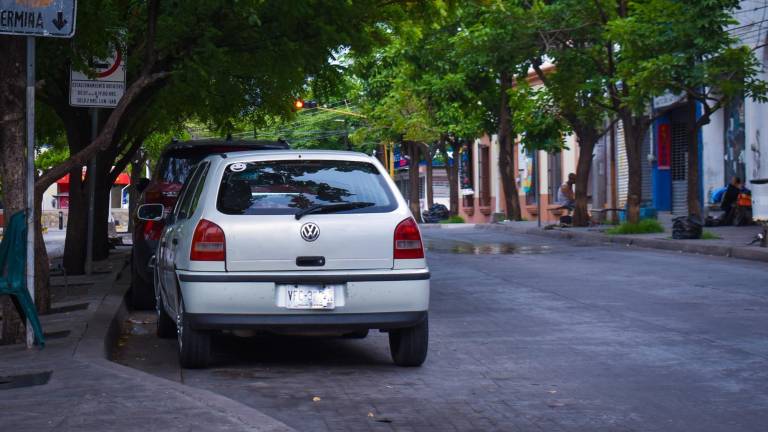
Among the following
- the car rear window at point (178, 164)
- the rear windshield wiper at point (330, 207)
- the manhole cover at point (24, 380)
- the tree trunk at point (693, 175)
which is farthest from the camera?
the tree trunk at point (693, 175)

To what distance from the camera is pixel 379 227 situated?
8258mm


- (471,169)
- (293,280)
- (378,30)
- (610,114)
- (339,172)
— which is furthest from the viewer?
(471,169)

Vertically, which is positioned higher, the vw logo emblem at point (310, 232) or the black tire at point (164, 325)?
the vw logo emblem at point (310, 232)

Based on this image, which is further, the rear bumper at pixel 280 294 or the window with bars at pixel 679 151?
the window with bars at pixel 679 151

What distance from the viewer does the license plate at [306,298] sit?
8.09m

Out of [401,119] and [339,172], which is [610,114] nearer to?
[401,119]

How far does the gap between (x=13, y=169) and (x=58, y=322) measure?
5.04 ft

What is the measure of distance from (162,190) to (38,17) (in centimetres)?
361

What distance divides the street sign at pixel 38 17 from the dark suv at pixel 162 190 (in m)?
3.18

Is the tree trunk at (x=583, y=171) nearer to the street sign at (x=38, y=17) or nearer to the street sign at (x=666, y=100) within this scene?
the street sign at (x=666, y=100)

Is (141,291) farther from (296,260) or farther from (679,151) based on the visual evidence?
(679,151)

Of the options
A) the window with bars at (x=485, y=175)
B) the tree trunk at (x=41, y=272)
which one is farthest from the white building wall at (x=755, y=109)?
the window with bars at (x=485, y=175)

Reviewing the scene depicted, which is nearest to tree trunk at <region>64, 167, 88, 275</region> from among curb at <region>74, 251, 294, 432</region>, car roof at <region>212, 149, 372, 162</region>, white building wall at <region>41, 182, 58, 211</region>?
curb at <region>74, 251, 294, 432</region>

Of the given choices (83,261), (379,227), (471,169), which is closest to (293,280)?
(379,227)
